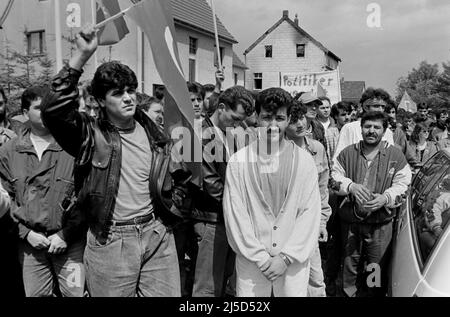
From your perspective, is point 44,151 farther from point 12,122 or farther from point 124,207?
point 12,122

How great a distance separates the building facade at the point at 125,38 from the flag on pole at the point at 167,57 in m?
11.5

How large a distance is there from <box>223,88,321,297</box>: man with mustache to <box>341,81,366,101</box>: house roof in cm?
6428

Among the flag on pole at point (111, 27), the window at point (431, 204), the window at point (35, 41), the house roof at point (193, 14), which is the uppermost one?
the house roof at point (193, 14)

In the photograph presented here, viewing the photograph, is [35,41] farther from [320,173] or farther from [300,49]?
[300,49]

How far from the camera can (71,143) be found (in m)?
2.62

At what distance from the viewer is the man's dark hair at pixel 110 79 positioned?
2.72 m

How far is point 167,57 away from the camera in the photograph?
315 cm

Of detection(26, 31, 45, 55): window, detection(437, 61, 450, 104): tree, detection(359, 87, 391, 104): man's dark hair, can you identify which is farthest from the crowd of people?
detection(437, 61, 450, 104): tree

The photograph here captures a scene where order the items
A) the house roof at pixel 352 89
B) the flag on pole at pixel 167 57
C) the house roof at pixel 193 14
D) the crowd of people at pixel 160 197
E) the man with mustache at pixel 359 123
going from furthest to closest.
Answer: the house roof at pixel 352 89 < the house roof at pixel 193 14 < the man with mustache at pixel 359 123 < the flag on pole at pixel 167 57 < the crowd of people at pixel 160 197

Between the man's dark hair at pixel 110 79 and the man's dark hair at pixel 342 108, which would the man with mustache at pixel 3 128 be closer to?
the man's dark hair at pixel 110 79

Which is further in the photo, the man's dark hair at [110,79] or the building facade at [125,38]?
the building facade at [125,38]

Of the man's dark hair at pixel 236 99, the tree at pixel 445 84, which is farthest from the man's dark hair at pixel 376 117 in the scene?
the tree at pixel 445 84

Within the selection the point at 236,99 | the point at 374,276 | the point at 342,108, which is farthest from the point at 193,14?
the point at 374,276

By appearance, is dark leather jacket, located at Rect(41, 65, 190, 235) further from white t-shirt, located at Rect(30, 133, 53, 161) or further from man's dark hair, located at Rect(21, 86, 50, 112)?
man's dark hair, located at Rect(21, 86, 50, 112)
